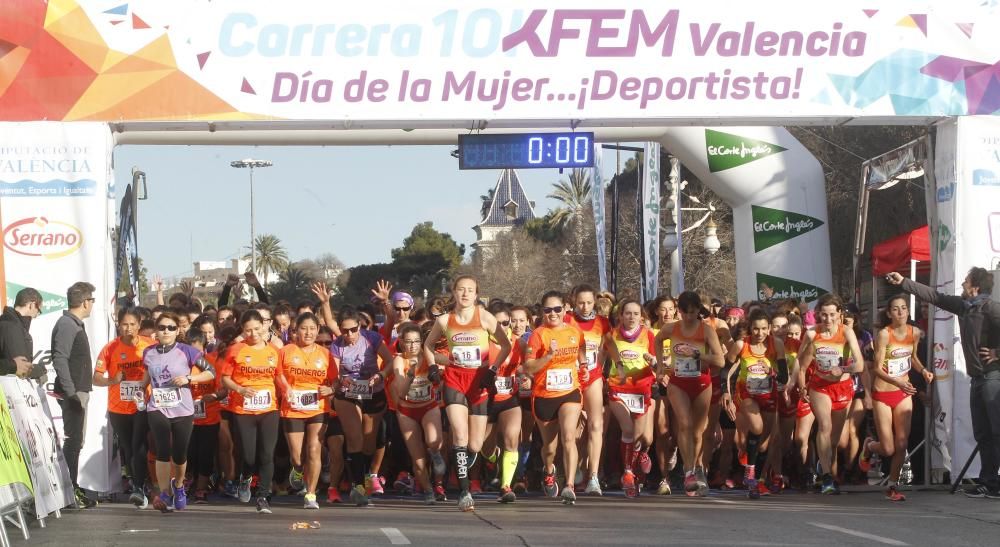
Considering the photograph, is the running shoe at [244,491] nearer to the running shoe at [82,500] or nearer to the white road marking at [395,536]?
the running shoe at [82,500]

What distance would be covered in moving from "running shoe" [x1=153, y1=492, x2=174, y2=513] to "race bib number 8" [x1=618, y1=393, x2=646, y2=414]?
171 inches

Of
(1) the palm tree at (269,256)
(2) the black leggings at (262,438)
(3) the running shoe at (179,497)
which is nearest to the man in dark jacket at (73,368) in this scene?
(3) the running shoe at (179,497)

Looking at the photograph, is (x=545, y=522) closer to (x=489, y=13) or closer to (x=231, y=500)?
(x=231, y=500)

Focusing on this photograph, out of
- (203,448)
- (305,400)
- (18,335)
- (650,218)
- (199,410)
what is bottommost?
(203,448)

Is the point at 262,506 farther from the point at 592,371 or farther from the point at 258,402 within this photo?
the point at 592,371

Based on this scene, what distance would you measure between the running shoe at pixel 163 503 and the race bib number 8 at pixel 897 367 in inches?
263

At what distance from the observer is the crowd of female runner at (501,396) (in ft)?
40.0

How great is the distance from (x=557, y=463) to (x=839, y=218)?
2377 cm

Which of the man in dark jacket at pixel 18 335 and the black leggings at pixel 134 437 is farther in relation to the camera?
the black leggings at pixel 134 437

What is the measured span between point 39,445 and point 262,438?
1.88 m

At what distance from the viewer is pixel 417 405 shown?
42.1 feet

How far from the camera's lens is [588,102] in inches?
534

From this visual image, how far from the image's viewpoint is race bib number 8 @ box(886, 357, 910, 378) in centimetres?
1300

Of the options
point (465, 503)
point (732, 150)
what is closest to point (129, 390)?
point (465, 503)
